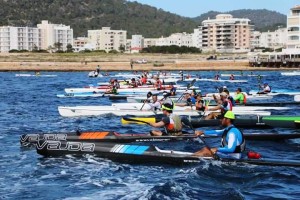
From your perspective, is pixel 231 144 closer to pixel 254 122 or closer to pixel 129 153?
pixel 129 153

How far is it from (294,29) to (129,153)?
105925mm

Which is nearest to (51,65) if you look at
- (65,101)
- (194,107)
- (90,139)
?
(65,101)

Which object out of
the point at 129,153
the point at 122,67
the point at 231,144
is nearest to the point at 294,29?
the point at 122,67

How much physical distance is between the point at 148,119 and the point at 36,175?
10025mm

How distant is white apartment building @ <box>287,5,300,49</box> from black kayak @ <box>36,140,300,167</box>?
10477 cm

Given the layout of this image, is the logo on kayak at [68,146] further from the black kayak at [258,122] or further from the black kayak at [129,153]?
the black kayak at [258,122]

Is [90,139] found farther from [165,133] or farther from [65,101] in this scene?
[65,101]

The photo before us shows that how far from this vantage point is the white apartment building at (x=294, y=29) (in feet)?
386

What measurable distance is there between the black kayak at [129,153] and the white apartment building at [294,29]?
10477cm

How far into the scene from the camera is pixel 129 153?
62.3 ft

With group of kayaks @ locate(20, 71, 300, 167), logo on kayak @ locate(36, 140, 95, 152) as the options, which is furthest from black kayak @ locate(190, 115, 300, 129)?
logo on kayak @ locate(36, 140, 95, 152)

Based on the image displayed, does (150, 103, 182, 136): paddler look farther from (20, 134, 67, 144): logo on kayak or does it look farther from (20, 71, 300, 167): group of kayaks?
(20, 134, 67, 144): logo on kayak

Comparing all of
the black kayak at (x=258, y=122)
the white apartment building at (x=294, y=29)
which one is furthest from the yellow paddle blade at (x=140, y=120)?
the white apartment building at (x=294, y=29)

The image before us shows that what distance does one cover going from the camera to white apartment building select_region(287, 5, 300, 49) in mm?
117706
